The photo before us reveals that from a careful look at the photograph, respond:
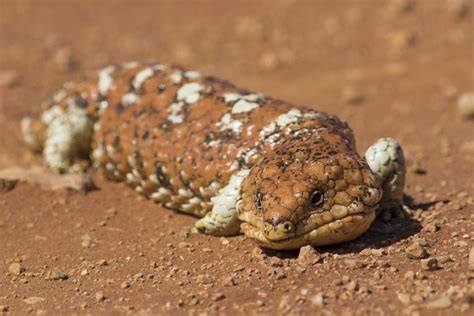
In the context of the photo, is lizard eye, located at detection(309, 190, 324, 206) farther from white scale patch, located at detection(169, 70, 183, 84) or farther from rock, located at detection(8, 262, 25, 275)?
white scale patch, located at detection(169, 70, 183, 84)

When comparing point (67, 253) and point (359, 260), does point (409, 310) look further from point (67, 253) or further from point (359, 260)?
point (67, 253)

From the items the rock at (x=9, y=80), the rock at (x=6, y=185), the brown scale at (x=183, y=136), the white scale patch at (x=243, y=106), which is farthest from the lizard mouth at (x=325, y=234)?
the rock at (x=9, y=80)

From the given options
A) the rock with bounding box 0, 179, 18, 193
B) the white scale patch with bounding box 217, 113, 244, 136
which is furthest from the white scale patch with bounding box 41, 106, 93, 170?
the white scale patch with bounding box 217, 113, 244, 136

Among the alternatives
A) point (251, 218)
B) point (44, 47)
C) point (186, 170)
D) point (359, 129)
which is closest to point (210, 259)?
point (251, 218)

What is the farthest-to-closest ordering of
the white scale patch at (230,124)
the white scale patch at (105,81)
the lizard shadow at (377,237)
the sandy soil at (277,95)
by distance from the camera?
1. the white scale patch at (105,81)
2. the white scale patch at (230,124)
3. the lizard shadow at (377,237)
4. the sandy soil at (277,95)

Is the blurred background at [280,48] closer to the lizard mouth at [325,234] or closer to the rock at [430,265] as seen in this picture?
the lizard mouth at [325,234]

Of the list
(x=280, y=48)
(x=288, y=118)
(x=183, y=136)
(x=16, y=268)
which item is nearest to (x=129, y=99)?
(x=183, y=136)
